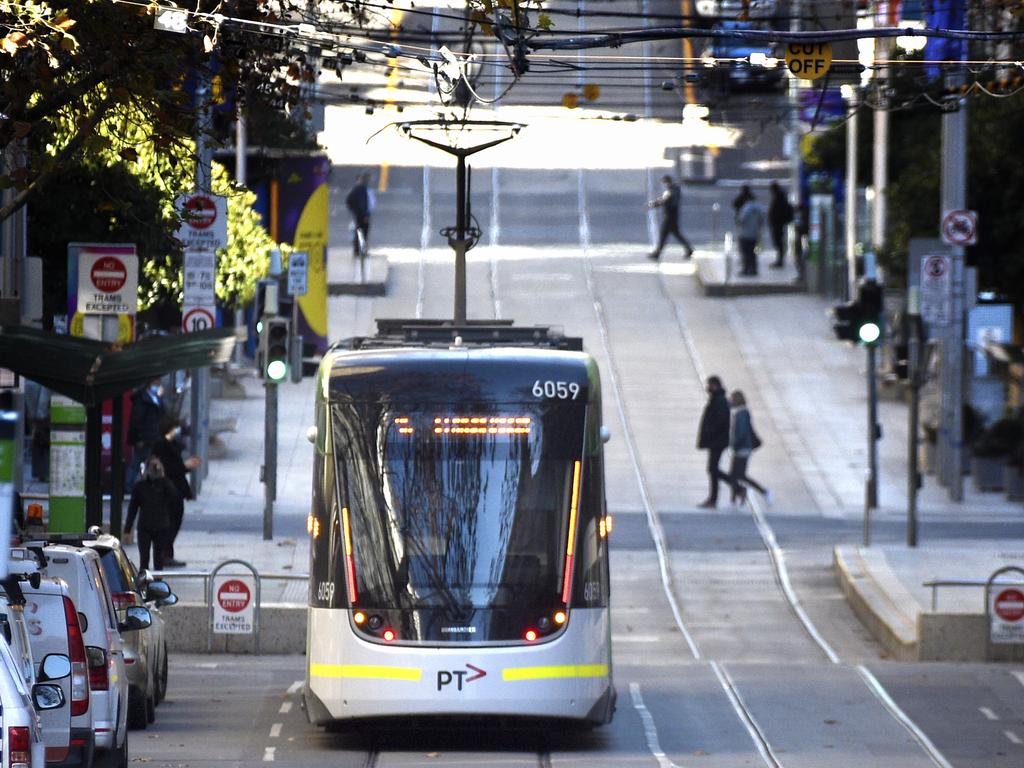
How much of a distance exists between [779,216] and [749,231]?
1.95 meters

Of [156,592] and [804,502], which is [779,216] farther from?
[156,592]

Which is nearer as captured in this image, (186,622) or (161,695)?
(161,695)

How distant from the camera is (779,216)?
4609cm

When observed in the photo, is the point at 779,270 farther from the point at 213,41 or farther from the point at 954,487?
the point at 213,41

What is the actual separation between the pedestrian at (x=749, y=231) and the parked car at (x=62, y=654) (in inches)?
1289

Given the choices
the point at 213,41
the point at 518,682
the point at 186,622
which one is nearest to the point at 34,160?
the point at 213,41

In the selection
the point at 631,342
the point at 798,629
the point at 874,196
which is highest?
the point at 874,196

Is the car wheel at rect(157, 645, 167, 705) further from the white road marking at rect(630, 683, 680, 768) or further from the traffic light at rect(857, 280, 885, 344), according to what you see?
the traffic light at rect(857, 280, 885, 344)

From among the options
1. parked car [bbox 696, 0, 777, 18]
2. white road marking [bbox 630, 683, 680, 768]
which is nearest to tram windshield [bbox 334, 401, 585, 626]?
white road marking [bbox 630, 683, 680, 768]

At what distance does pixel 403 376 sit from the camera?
1554 centimetres

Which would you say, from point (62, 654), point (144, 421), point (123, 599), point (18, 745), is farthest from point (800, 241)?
point (18, 745)

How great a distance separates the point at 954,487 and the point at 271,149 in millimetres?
11881

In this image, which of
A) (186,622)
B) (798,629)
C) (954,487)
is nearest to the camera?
(186,622)

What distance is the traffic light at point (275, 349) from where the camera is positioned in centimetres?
2662
